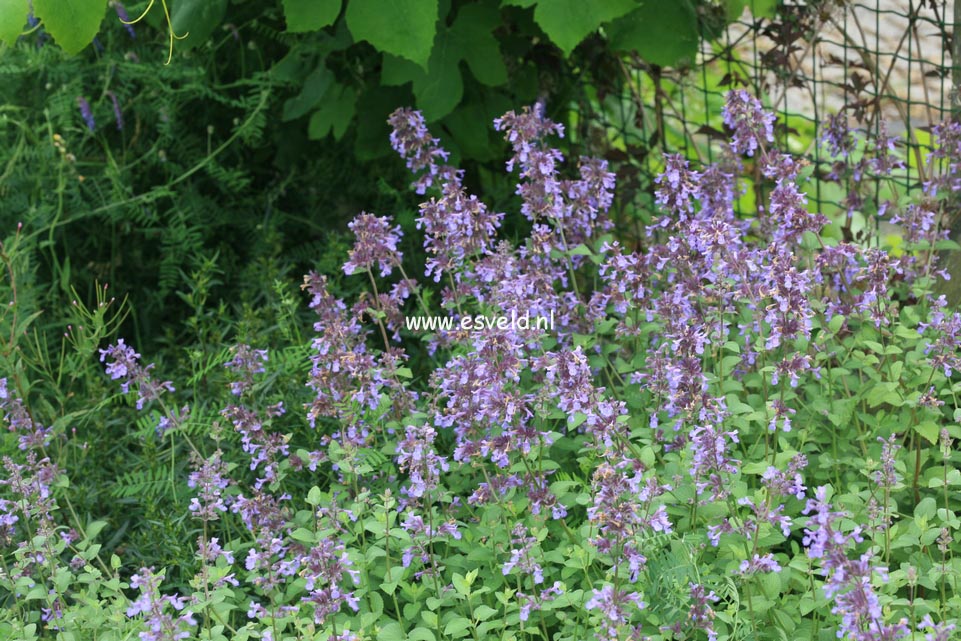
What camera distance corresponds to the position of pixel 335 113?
4078 mm

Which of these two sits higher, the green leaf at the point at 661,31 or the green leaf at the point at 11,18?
the green leaf at the point at 661,31

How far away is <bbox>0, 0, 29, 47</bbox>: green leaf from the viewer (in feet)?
7.29

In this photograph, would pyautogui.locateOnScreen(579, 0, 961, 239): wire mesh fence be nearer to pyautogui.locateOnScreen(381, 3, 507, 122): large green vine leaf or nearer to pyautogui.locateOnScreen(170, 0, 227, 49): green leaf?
pyautogui.locateOnScreen(381, 3, 507, 122): large green vine leaf

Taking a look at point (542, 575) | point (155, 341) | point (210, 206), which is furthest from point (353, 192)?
point (542, 575)

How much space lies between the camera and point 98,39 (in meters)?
4.52

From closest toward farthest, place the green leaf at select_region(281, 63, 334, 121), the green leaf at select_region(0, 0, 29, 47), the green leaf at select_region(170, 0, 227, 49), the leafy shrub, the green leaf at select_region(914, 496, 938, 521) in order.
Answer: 1. the green leaf at select_region(0, 0, 29, 47)
2. the leafy shrub
3. the green leaf at select_region(914, 496, 938, 521)
4. the green leaf at select_region(170, 0, 227, 49)
5. the green leaf at select_region(281, 63, 334, 121)

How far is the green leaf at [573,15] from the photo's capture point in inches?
128

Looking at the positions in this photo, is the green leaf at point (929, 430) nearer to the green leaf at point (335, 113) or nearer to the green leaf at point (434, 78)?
the green leaf at point (434, 78)

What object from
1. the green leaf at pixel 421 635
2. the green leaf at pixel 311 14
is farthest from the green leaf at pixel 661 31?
the green leaf at pixel 421 635

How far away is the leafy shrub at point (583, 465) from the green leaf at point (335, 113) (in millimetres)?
934

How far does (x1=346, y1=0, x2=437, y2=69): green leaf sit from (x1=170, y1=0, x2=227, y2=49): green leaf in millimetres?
533

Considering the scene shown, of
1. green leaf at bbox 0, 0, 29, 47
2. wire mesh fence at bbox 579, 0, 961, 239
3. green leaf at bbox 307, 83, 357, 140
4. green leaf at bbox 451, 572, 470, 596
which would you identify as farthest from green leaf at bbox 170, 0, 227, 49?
green leaf at bbox 451, 572, 470, 596

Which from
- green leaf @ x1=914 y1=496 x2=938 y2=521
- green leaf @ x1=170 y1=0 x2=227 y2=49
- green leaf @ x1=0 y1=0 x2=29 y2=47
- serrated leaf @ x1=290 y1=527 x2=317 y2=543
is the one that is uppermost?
green leaf @ x1=170 y1=0 x2=227 y2=49

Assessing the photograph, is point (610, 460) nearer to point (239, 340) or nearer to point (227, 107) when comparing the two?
point (239, 340)
